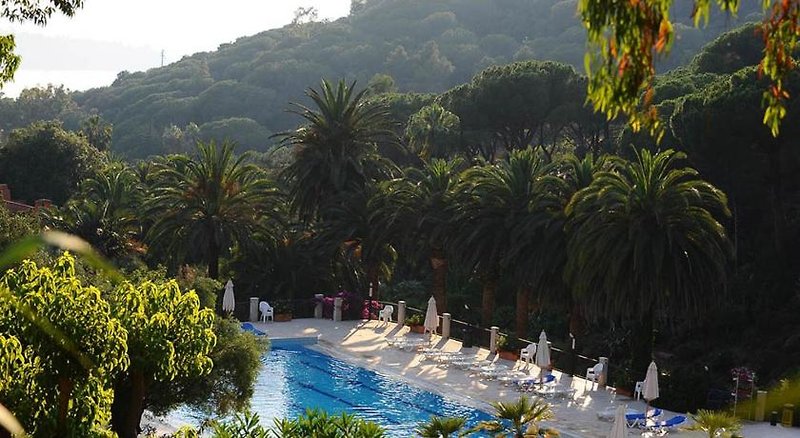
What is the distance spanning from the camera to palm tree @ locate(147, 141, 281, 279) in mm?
33969

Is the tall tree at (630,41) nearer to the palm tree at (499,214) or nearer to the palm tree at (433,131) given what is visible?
the palm tree at (499,214)

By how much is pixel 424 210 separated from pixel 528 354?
7626 mm

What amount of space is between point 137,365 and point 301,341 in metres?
20.2

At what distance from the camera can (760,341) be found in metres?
31.2

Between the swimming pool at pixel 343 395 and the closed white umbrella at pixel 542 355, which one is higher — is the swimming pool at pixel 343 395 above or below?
below

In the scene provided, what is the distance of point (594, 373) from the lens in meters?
25.8

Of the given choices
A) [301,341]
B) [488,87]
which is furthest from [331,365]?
[488,87]

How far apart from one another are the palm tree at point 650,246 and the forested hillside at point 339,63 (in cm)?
7151

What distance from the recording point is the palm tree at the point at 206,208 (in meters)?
34.0

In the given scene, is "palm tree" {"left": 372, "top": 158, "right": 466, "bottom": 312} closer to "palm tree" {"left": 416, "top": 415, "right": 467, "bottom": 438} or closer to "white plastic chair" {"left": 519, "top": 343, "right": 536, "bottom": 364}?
"white plastic chair" {"left": 519, "top": 343, "right": 536, "bottom": 364}

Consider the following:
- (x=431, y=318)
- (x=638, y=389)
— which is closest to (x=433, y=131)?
(x=431, y=318)

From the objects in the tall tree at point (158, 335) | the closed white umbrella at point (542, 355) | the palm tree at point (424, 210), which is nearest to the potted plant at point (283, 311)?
the palm tree at point (424, 210)

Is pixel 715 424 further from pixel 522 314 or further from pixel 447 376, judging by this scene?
pixel 522 314

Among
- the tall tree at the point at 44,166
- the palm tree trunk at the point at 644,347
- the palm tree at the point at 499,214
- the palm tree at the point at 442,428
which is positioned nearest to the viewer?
the palm tree at the point at 442,428
